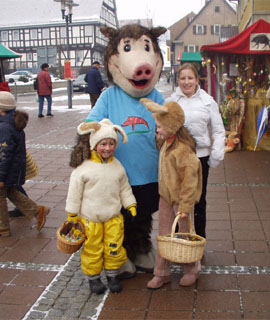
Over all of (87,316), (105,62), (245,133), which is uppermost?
(105,62)

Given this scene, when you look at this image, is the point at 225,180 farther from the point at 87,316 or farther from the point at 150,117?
the point at 87,316

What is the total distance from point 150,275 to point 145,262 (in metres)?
0.12

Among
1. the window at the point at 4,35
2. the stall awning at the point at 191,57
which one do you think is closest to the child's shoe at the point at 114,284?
the stall awning at the point at 191,57

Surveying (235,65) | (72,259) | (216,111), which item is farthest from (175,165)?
(235,65)

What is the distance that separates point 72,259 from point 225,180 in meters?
3.38

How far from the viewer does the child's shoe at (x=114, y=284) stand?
354 centimetres

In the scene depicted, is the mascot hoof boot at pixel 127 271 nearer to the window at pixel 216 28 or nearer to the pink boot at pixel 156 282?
the pink boot at pixel 156 282

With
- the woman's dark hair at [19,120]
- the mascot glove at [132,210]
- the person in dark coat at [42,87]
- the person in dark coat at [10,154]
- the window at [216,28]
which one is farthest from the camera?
the window at [216,28]

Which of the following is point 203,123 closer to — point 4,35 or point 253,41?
point 253,41

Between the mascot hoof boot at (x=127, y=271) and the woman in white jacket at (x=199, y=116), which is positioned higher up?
the woman in white jacket at (x=199, y=116)

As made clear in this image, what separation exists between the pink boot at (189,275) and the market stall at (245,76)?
5.82 metres

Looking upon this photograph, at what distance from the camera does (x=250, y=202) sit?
572 cm

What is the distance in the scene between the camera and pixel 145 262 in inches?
154

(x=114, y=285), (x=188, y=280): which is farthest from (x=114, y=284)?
(x=188, y=280)
